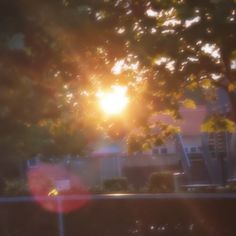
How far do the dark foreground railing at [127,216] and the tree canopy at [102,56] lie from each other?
1.53 meters

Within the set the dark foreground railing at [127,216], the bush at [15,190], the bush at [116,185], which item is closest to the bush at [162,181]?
the bush at [116,185]

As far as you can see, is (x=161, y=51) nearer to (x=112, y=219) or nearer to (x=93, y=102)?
(x=93, y=102)

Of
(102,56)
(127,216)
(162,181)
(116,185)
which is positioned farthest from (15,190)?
(102,56)

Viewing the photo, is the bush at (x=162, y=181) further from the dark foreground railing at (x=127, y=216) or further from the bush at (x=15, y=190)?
the dark foreground railing at (x=127, y=216)

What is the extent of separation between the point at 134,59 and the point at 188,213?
3.01 m

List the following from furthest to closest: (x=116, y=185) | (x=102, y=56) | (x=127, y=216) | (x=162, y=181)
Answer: (x=116, y=185)
(x=162, y=181)
(x=127, y=216)
(x=102, y=56)

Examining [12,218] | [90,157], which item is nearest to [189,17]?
[12,218]

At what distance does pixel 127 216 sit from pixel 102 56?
336 centimetres

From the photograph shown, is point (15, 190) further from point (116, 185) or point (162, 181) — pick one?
point (162, 181)

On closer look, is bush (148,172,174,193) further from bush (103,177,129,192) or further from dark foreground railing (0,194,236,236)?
dark foreground railing (0,194,236,236)

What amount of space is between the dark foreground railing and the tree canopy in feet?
5.01

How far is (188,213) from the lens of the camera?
11.4 m

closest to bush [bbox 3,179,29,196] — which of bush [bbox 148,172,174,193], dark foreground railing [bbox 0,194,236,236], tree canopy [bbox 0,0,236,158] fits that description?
bush [bbox 148,172,174,193]

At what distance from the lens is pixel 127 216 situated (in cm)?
1241
